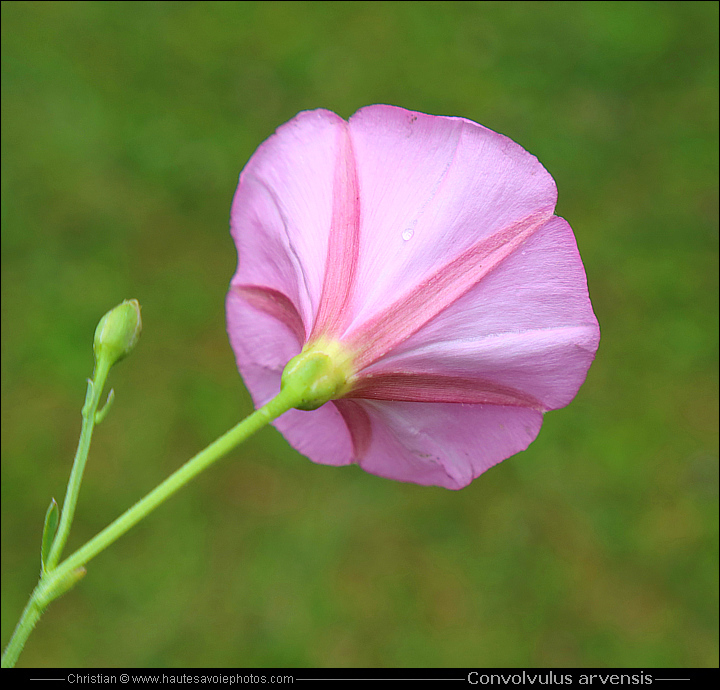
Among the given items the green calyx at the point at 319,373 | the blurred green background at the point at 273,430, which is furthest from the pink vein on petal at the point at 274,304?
the blurred green background at the point at 273,430

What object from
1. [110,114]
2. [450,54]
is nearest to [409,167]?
[110,114]

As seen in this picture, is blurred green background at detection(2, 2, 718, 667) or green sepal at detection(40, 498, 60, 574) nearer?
green sepal at detection(40, 498, 60, 574)

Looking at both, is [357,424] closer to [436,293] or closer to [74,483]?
[436,293]

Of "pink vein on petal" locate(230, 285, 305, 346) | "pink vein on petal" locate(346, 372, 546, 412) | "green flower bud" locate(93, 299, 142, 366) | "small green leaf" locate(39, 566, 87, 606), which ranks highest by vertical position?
"green flower bud" locate(93, 299, 142, 366)

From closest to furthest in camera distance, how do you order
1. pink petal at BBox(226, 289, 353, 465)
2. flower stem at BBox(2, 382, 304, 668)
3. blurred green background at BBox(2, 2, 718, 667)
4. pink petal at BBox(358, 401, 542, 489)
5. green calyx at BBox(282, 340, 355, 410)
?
flower stem at BBox(2, 382, 304, 668) < green calyx at BBox(282, 340, 355, 410) < pink petal at BBox(358, 401, 542, 489) < pink petal at BBox(226, 289, 353, 465) < blurred green background at BBox(2, 2, 718, 667)

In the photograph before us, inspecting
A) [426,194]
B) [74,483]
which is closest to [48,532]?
[74,483]

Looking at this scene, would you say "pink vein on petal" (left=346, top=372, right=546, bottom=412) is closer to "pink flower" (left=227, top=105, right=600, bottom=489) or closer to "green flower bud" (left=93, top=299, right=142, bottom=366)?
"pink flower" (left=227, top=105, right=600, bottom=489)

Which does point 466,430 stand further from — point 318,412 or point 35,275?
point 35,275

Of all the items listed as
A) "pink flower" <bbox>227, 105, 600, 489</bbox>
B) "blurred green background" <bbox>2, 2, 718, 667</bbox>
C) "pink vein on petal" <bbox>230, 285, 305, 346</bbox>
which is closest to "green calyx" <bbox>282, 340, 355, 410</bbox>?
"pink flower" <bbox>227, 105, 600, 489</bbox>
